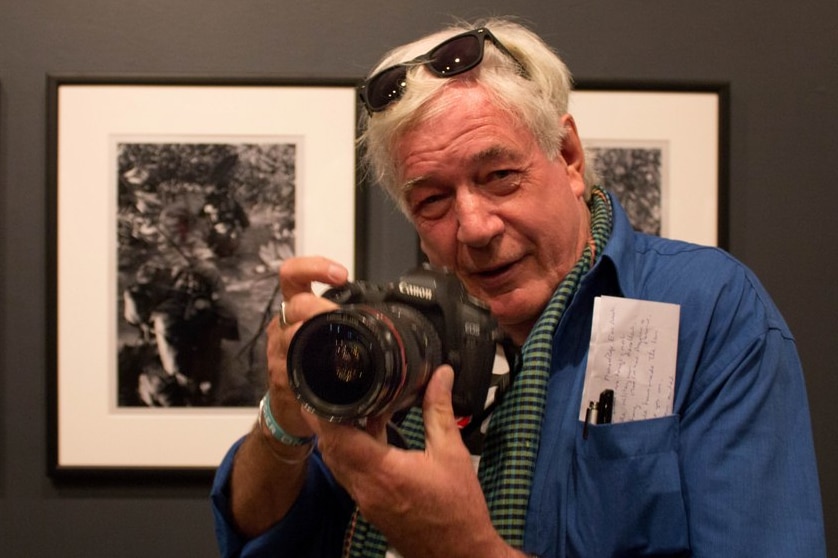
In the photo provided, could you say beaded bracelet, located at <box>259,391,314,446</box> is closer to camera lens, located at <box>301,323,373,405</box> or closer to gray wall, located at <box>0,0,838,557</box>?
camera lens, located at <box>301,323,373,405</box>

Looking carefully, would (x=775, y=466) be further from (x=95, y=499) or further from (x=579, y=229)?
(x=95, y=499)

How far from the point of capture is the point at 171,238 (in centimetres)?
112

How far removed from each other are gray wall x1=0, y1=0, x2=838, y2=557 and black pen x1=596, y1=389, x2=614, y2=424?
0.53 metres

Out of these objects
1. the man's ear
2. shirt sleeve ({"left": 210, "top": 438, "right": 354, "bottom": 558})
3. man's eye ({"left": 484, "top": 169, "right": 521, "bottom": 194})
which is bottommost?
shirt sleeve ({"left": 210, "top": 438, "right": 354, "bottom": 558})

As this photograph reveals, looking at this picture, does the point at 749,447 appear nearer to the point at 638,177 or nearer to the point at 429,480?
the point at 429,480

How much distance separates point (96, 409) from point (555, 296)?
79 centimetres

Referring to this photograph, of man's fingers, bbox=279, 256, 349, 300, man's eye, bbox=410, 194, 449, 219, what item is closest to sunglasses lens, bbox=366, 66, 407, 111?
man's eye, bbox=410, 194, 449, 219

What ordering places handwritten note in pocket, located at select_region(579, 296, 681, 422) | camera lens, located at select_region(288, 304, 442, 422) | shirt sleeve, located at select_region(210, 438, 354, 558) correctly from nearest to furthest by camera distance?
1. camera lens, located at select_region(288, 304, 442, 422)
2. handwritten note in pocket, located at select_region(579, 296, 681, 422)
3. shirt sleeve, located at select_region(210, 438, 354, 558)

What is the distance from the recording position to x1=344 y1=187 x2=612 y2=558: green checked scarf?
683 millimetres

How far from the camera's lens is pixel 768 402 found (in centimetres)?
60

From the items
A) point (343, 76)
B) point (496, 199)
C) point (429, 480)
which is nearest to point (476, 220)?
point (496, 199)

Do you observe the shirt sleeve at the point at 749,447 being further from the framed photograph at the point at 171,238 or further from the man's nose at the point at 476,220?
the framed photograph at the point at 171,238

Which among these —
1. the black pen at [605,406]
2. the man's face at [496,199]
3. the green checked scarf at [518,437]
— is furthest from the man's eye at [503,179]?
the black pen at [605,406]

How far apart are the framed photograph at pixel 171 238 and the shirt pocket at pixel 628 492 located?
1.87 feet
